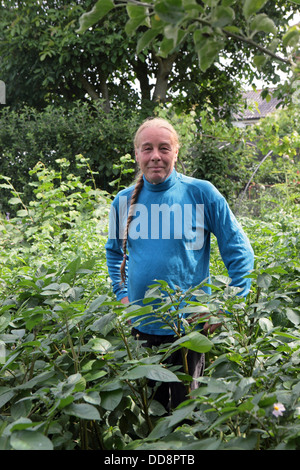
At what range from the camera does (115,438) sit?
1455 millimetres

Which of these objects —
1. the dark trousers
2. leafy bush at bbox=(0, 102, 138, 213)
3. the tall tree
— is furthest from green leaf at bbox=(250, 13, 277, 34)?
the tall tree

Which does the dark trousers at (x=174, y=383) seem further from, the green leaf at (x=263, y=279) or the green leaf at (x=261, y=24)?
the green leaf at (x=261, y=24)

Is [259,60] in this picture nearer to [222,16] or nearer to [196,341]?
[222,16]

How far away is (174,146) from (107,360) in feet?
4.32

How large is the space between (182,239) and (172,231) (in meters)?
0.06

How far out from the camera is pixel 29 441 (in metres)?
0.92

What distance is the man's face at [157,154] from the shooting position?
246cm

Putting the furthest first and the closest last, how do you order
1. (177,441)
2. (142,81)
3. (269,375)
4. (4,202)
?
(142,81), (4,202), (269,375), (177,441)

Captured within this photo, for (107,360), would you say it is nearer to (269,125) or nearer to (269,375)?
(269,375)

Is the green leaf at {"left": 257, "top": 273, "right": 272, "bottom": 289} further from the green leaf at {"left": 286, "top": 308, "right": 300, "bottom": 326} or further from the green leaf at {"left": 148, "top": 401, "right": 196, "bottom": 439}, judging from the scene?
the green leaf at {"left": 148, "top": 401, "right": 196, "bottom": 439}

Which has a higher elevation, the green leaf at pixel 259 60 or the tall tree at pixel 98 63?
the tall tree at pixel 98 63

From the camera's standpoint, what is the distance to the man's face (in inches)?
96.7

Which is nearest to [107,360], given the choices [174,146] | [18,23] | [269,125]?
[174,146]

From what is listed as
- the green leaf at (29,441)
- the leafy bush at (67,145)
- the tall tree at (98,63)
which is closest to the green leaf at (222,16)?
the green leaf at (29,441)
